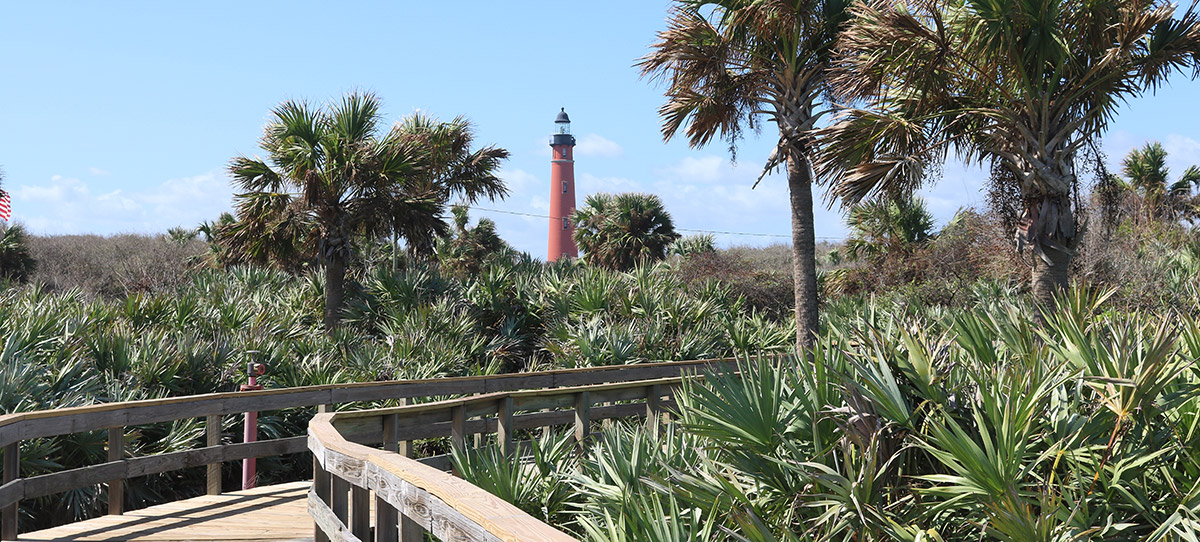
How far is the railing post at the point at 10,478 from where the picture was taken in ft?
19.1

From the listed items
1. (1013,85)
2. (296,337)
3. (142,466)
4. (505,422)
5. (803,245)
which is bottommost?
(142,466)

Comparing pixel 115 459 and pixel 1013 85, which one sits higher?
pixel 1013 85

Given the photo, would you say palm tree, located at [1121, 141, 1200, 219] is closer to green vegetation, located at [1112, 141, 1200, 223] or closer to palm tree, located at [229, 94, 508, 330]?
green vegetation, located at [1112, 141, 1200, 223]

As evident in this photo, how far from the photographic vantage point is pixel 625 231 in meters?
27.2

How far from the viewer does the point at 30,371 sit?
816 cm

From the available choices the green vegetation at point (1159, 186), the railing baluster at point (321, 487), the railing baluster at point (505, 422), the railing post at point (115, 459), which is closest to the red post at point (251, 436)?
the railing post at point (115, 459)

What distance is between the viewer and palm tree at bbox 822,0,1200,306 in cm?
1060

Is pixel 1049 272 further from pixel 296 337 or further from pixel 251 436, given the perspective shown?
pixel 296 337

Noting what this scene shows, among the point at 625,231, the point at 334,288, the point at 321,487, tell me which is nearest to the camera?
the point at 321,487

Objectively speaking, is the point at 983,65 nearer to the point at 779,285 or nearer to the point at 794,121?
the point at 794,121

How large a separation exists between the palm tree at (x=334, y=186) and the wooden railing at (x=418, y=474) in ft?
28.6

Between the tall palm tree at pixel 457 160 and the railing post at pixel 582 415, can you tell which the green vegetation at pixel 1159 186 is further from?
the railing post at pixel 582 415

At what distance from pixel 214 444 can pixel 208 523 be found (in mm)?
1128

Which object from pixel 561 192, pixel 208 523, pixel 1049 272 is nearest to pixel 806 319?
pixel 1049 272
